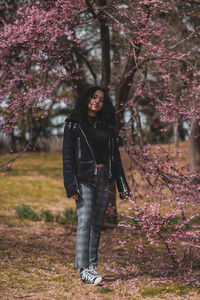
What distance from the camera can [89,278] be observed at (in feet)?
13.8

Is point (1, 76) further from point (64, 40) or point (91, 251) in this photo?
point (91, 251)

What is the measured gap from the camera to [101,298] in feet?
12.9

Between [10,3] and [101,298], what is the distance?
553 cm

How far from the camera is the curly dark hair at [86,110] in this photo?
14.2ft

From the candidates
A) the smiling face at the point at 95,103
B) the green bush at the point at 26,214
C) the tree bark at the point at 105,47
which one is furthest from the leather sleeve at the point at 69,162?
the green bush at the point at 26,214

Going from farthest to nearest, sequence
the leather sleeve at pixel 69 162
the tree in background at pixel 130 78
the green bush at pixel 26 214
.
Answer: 1. the green bush at pixel 26 214
2. the tree in background at pixel 130 78
3. the leather sleeve at pixel 69 162

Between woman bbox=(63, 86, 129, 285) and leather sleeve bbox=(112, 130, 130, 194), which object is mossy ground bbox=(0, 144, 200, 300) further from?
leather sleeve bbox=(112, 130, 130, 194)

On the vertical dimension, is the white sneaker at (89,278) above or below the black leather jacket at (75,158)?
below

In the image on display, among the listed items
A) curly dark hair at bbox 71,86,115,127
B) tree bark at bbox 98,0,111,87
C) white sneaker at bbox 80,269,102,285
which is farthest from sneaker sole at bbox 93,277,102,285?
tree bark at bbox 98,0,111,87

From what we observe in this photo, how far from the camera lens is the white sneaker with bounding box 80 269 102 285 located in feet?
13.6

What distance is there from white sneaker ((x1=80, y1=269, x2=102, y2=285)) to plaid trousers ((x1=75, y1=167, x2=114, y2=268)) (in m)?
0.13

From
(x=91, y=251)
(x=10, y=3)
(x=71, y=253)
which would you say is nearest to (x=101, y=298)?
(x=91, y=251)

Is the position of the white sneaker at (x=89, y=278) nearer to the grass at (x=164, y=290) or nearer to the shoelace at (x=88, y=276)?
the shoelace at (x=88, y=276)

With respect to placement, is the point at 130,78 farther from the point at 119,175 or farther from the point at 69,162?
the point at 69,162
